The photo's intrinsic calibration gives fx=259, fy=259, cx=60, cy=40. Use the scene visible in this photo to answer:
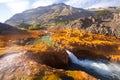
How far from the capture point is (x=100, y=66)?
7325cm

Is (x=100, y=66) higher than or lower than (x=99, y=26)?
lower

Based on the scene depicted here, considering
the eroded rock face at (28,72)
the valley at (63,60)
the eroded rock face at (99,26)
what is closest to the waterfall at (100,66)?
the valley at (63,60)

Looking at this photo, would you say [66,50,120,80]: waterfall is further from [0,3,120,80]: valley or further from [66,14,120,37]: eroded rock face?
[66,14,120,37]: eroded rock face

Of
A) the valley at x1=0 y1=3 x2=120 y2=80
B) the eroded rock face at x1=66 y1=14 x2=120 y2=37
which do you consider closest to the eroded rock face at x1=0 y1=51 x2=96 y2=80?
the valley at x1=0 y1=3 x2=120 y2=80

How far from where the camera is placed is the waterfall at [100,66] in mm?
66250

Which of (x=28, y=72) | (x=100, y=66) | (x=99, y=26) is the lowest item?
(x=100, y=66)

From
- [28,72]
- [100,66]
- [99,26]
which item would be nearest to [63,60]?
[100,66]

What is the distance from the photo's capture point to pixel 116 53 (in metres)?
89.6

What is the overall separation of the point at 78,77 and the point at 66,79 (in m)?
3.25

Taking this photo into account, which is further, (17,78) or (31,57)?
(31,57)

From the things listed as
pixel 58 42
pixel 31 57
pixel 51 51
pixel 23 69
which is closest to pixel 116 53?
pixel 58 42

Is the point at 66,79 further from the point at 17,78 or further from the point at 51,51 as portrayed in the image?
the point at 51,51

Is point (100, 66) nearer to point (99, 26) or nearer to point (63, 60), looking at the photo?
point (63, 60)

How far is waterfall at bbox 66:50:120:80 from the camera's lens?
66250 mm
